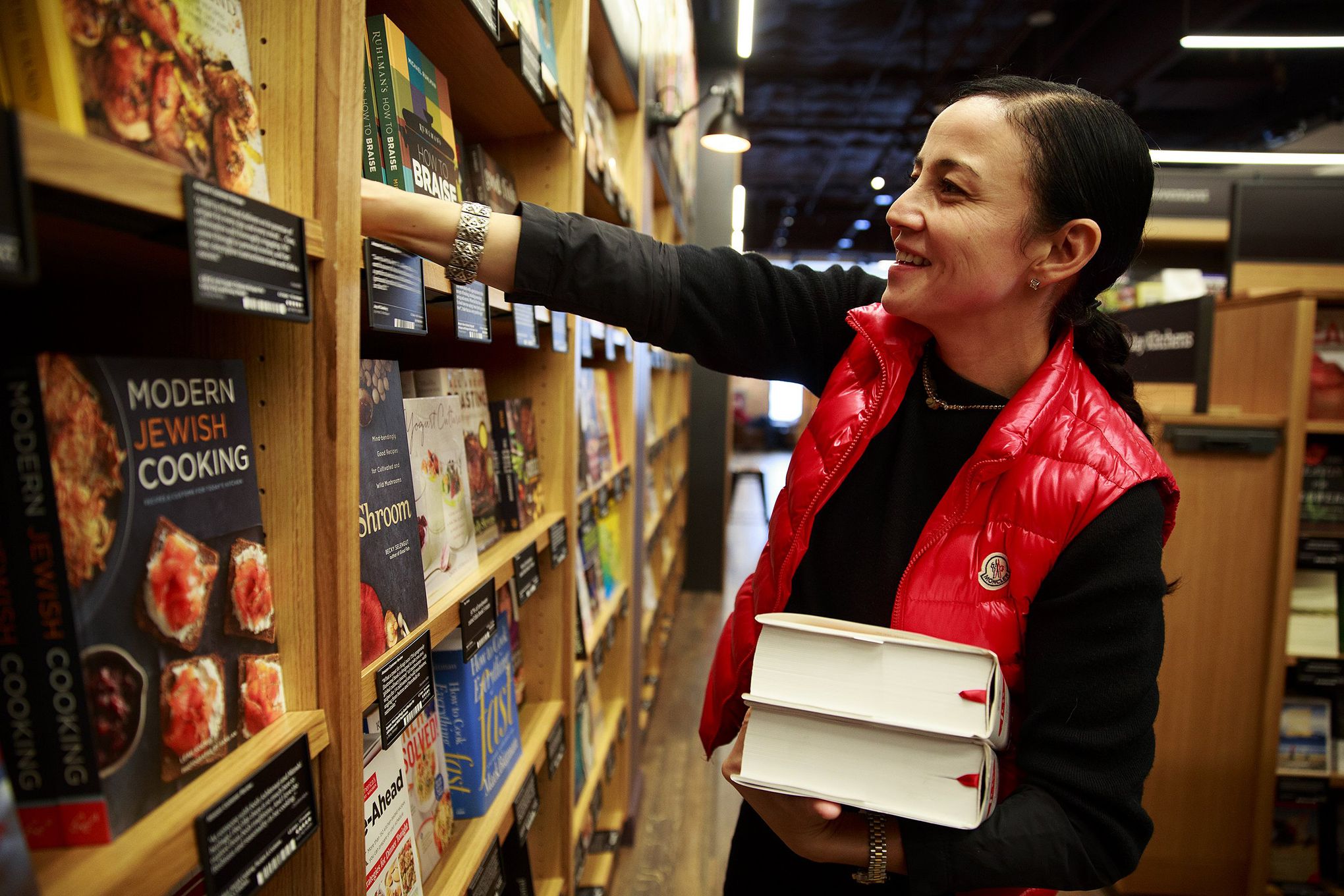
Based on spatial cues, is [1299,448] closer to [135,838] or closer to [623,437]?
[623,437]

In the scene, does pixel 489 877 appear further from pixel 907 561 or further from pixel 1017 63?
pixel 1017 63

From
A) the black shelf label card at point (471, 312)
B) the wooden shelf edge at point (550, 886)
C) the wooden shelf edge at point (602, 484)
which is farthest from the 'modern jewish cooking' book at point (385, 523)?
the wooden shelf edge at point (550, 886)

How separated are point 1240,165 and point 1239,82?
3.55m

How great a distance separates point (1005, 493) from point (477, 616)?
0.74 metres

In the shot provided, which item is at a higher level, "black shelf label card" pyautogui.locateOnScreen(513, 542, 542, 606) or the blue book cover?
"black shelf label card" pyautogui.locateOnScreen(513, 542, 542, 606)

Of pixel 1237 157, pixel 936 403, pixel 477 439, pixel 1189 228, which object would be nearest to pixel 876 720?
pixel 936 403

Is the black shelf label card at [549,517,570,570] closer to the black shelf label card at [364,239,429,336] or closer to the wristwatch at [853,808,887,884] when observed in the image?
the black shelf label card at [364,239,429,336]

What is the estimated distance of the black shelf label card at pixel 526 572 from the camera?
1289 millimetres

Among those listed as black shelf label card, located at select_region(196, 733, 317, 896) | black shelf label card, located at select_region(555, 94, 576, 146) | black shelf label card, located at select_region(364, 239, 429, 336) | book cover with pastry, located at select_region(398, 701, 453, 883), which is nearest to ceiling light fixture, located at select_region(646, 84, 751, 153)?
black shelf label card, located at select_region(555, 94, 576, 146)

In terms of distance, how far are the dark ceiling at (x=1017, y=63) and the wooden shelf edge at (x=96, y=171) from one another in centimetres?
514

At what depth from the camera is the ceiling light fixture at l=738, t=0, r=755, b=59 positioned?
3.68 m

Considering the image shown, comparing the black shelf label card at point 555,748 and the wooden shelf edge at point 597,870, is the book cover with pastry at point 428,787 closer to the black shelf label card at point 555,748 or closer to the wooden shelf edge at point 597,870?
the black shelf label card at point 555,748

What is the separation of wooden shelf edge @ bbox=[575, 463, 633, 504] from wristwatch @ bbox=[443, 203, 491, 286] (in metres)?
0.88

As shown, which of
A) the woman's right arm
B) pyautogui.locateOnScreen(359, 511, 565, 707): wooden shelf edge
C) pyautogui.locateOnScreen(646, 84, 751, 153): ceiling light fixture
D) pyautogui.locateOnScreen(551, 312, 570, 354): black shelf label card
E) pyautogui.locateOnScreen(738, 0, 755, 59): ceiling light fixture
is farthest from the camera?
pyautogui.locateOnScreen(738, 0, 755, 59): ceiling light fixture
